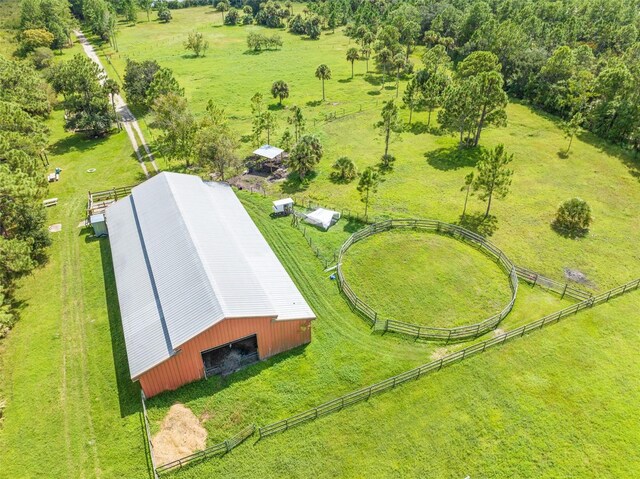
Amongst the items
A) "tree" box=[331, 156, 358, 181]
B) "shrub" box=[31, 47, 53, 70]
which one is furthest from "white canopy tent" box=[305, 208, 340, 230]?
"shrub" box=[31, 47, 53, 70]

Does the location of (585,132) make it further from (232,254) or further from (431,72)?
(232,254)

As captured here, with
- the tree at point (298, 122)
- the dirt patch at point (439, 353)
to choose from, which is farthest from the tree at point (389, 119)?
the dirt patch at point (439, 353)

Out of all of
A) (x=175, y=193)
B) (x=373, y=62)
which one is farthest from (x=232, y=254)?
(x=373, y=62)

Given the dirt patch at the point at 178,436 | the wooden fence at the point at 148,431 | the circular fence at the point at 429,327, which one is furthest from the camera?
the circular fence at the point at 429,327

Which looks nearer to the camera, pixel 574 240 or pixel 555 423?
pixel 555 423

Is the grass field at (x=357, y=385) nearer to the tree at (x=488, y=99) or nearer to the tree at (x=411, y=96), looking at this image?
the tree at (x=488, y=99)

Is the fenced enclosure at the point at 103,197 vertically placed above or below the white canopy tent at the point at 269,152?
below

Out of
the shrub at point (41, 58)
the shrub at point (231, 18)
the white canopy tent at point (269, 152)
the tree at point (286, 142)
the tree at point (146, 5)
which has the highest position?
the tree at point (146, 5)
